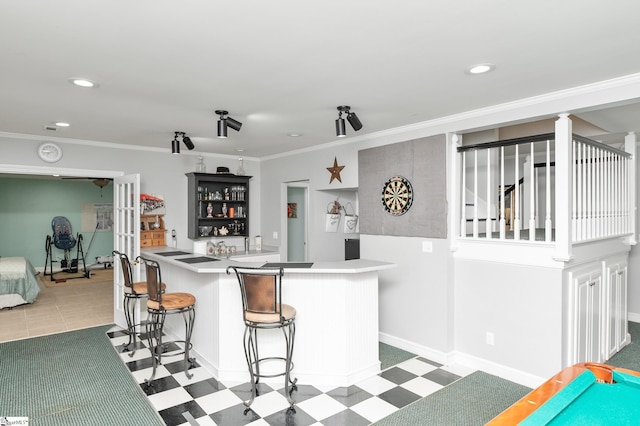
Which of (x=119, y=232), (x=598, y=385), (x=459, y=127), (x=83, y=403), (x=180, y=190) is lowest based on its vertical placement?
(x=83, y=403)

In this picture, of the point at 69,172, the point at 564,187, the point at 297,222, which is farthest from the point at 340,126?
the point at 69,172

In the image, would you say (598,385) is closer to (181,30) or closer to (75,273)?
(181,30)

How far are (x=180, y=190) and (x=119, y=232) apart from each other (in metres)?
1.13

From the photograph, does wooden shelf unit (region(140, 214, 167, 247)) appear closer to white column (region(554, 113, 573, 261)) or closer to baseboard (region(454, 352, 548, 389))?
baseboard (region(454, 352, 548, 389))

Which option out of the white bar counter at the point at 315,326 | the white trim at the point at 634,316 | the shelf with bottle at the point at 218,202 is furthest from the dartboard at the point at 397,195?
the white trim at the point at 634,316

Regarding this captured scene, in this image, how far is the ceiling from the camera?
1820mm

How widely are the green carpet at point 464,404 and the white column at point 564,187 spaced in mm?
1207

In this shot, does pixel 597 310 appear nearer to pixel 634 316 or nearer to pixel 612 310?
pixel 612 310

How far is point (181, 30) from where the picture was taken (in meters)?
1.99

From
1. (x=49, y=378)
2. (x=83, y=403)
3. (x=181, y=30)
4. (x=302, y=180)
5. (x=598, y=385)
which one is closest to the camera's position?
(x=598, y=385)

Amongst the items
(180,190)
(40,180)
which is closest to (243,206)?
(180,190)

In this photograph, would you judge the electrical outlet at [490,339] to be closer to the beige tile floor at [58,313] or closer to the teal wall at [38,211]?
the beige tile floor at [58,313]

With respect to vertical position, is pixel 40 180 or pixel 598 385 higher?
pixel 40 180

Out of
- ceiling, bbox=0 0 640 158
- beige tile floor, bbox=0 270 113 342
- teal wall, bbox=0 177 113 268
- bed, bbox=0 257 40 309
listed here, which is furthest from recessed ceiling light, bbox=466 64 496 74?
teal wall, bbox=0 177 113 268
